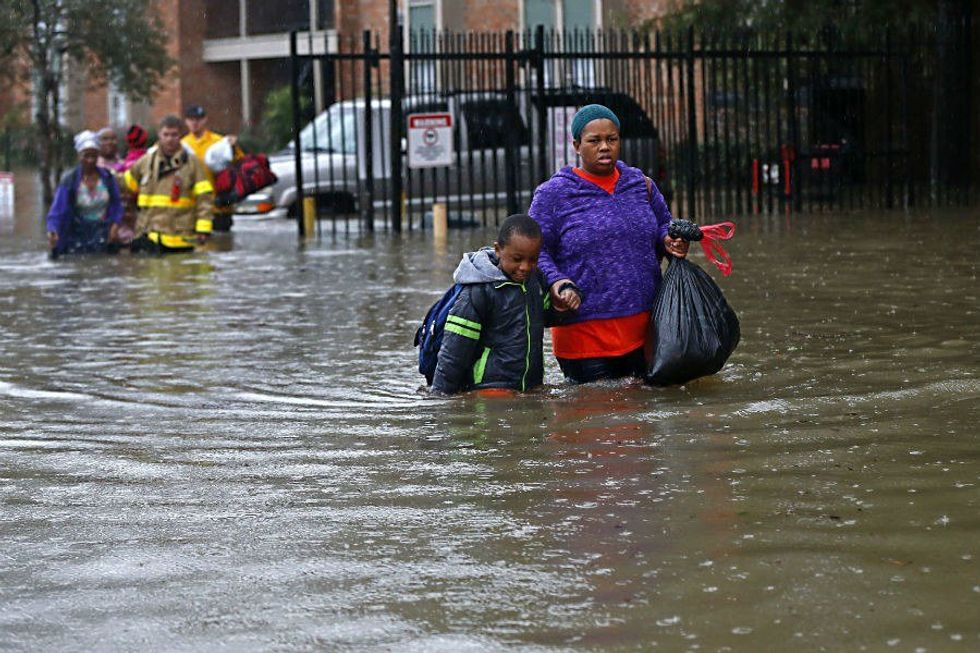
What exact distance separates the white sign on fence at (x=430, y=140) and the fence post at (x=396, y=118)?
0.15 m

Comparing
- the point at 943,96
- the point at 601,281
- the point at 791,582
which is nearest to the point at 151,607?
the point at 791,582

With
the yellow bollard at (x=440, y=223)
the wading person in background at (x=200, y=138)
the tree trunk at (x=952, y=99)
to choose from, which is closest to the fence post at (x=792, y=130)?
the tree trunk at (x=952, y=99)

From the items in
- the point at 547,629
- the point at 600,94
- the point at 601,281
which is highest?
the point at 600,94

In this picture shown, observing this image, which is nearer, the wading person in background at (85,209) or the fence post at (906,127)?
the wading person in background at (85,209)

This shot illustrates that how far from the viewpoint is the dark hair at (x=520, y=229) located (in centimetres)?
805

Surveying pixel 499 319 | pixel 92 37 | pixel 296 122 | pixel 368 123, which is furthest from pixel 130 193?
pixel 92 37

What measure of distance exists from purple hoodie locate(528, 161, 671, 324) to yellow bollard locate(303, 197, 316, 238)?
1344 centimetres

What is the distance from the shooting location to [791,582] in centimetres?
484

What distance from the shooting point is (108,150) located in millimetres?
20453

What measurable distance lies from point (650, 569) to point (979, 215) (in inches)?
647

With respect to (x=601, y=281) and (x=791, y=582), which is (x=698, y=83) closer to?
(x=601, y=281)

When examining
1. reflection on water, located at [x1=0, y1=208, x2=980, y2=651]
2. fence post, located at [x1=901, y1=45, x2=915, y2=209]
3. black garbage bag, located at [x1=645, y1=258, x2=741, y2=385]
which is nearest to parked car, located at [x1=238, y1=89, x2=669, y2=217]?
fence post, located at [x1=901, y1=45, x2=915, y2=209]

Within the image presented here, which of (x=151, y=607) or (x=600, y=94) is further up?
(x=600, y=94)

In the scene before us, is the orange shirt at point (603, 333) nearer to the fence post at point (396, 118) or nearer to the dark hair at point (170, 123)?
the dark hair at point (170, 123)
